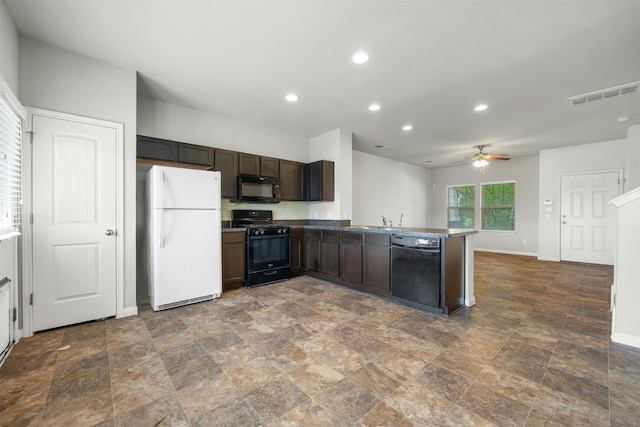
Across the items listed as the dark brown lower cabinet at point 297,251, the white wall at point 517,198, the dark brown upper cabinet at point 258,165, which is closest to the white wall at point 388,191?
the white wall at point 517,198

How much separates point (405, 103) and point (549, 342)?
3.22 meters

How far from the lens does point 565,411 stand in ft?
5.07

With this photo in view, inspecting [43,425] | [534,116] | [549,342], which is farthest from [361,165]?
[43,425]

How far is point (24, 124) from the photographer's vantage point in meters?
2.46

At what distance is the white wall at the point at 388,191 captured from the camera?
6.87 metres

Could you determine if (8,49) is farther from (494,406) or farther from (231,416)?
→ (494,406)

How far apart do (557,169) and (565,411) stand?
6.71 metres

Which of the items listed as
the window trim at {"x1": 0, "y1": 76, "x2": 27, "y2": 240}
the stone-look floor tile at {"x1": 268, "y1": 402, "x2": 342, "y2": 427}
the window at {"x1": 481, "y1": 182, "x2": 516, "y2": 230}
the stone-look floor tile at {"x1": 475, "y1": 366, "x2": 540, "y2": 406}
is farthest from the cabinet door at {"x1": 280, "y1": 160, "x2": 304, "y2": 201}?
the window at {"x1": 481, "y1": 182, "x2": 516, "y2": 230}

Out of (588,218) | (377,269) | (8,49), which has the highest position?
(8,49)

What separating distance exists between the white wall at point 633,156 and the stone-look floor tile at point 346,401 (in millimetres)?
6141

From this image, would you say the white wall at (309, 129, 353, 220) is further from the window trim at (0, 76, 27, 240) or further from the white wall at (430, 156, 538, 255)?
the white wall at (430, 156, 538, 255)

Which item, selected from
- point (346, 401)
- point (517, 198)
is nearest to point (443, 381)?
point (346, 401)

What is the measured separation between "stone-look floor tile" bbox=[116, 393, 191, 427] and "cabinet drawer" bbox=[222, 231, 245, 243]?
2.45m

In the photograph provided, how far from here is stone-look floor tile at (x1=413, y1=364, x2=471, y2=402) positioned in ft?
5.61
